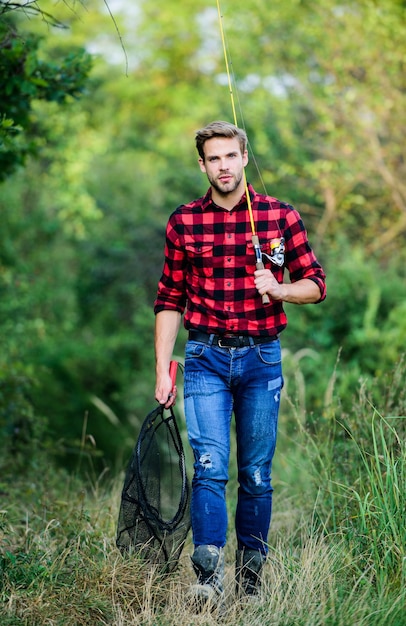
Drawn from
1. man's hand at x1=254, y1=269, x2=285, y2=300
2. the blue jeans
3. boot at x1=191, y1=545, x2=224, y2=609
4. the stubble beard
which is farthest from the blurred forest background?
the stubble beard

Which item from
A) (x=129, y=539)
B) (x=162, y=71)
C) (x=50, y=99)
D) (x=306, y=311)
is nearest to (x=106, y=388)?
(x=306, y=311)

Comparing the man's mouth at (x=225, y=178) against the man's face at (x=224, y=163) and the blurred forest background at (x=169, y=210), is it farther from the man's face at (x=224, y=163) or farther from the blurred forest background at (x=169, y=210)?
the blurred forest background at (x=169, y=210)

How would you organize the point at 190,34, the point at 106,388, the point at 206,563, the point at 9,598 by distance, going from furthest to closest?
the point at 190,34
the point at 106,388
the point at 206,563
the point at 9,598

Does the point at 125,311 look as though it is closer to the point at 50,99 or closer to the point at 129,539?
the point at 50,99

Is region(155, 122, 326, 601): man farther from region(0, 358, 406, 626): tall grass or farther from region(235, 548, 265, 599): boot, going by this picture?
region(0, 358, 406, 626): tall grass

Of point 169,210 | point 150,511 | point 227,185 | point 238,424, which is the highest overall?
Answer: point 169,210

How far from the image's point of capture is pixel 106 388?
15.1 m

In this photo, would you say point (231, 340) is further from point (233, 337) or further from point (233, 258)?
point (233, 258)

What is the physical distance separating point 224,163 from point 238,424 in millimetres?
1238

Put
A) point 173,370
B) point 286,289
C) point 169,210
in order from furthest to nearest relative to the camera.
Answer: point 169,210, point 173,370, point 286,289

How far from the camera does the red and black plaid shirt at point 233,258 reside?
13.5 ft

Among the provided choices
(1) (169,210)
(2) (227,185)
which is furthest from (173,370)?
(1) (169,210)

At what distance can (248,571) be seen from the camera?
4.08 metres

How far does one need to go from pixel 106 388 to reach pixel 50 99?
364 inches
